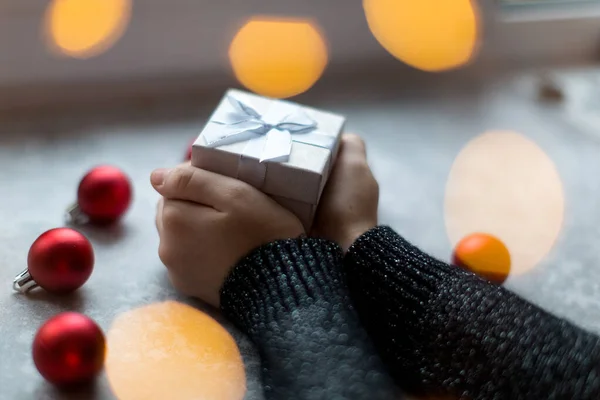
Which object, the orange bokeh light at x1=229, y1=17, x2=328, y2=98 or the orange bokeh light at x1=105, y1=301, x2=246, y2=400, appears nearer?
the orange bokeh light at x1=105, y1=301, x2=246, y2=400

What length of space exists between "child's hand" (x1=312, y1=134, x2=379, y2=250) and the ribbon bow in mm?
39

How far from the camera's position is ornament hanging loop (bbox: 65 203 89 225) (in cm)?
80

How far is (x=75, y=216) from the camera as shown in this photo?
0.80 m

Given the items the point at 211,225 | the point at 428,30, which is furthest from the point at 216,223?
the point at 428,30

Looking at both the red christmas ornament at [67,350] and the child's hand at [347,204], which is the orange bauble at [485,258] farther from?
the red christmas ornament at [67,350]

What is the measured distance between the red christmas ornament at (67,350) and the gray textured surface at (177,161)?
0.9 inches

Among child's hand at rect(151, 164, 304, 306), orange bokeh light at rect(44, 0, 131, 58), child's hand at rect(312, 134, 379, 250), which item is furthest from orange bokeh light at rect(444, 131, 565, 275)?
orange bokeh light at rect(44, 0, 131, 58)

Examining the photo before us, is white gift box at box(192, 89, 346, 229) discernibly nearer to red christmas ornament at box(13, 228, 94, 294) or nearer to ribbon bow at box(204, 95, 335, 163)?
ribbon bow at box(204, 95, 335, 163)

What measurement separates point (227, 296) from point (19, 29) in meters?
0.53

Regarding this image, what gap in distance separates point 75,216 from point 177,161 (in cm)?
17

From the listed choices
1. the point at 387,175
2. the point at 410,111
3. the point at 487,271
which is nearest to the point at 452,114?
the point at 410,111

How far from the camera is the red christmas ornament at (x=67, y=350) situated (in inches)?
23.3

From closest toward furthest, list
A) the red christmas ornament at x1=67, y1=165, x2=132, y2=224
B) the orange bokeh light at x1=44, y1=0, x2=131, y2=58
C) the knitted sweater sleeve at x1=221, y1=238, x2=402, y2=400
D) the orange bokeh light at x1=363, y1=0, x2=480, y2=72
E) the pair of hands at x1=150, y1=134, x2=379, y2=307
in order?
the knitted sweater sleeve at x1=221, y1=238, x2=402, y2=400 → the pair of hands at x1=150, y1=134, x2=379, y2=307 → the red christmas ornament at x1=67, y1=165, x2=132, y2=224 → the orange bokeh light at x1=44, y1=0, x2=131, y2=58 → the orange bokeh light at x1=363, y1=0, x2=480, y2=72

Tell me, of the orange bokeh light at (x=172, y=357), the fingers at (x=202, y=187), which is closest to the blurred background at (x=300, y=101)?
the orange bokeh light at (x=172, y=357)
